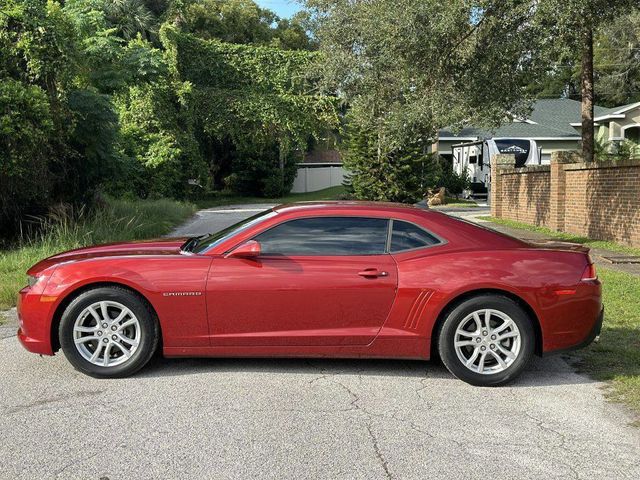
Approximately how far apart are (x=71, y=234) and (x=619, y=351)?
9.42m

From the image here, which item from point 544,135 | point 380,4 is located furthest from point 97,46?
point 544,135

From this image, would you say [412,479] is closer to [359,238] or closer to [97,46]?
[359,238]

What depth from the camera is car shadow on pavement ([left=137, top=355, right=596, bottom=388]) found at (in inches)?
215

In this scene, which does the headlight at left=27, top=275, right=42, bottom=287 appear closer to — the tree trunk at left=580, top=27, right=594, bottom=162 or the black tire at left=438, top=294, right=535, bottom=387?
the black tire at left=438, top=294, right=535, bottom=387

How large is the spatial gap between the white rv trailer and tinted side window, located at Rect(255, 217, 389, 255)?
26.4m


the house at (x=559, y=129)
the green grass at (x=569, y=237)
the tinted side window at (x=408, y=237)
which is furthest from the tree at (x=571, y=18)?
the house at (x=559, y=129)

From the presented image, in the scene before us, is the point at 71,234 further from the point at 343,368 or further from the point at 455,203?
the point at 455,203

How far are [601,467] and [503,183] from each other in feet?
59.1

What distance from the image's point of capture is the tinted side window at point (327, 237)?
538 centimetres

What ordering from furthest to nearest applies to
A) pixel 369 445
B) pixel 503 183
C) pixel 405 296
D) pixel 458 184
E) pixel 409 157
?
pixel 458 184
pixel 409 157
pixel 503 183
pixel 405 296
pixel 369 445

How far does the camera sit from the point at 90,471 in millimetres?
3676

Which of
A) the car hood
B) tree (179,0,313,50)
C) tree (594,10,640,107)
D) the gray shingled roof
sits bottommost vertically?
the car hood

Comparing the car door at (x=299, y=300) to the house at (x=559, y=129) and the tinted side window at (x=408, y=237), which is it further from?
the house at (x=559, y=129)

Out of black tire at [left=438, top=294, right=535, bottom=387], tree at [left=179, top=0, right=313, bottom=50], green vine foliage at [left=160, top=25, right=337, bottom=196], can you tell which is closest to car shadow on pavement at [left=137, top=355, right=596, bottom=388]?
black tire at [left=438, top=294, right=535, bottom=387]
